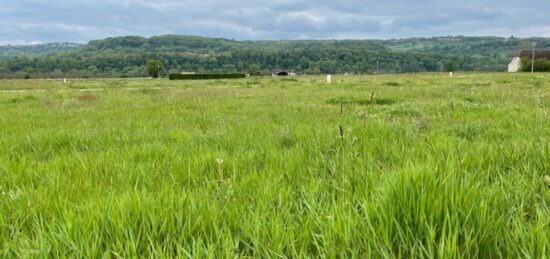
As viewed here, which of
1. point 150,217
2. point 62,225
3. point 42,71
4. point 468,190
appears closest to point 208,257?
point 150,217

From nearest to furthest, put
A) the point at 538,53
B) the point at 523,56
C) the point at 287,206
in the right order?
the point at 287,206
the point at 523,56
the point at 538,53

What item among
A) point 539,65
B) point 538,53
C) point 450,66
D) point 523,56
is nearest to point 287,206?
point 539,65

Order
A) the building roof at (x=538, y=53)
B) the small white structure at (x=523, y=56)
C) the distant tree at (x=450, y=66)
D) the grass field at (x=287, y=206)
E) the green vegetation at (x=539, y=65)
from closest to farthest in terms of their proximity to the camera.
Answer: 1. the grass field at (x=287, y=206)
2. the green vegetation at (x=539, y=65)
3. the small white structure at (x=523, y=56)
4. the building roof at (x=538, y=53)
5. the distant tree at (x=450, y=66)

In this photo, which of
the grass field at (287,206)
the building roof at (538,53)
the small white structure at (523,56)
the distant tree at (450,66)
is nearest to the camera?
the grass field at (287,206)

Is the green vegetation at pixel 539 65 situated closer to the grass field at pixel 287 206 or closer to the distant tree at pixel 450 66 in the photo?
the distant tree at pixel 450 66

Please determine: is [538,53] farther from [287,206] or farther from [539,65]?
[287,206]

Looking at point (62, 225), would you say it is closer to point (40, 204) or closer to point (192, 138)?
point (40, 204)

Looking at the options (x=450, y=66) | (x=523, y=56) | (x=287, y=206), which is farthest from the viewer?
(x=450, y=66)

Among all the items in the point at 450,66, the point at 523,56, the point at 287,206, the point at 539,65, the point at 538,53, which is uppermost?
the point at 538,53

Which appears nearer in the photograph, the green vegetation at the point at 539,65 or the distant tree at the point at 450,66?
the green vegetation at the point at 539,65

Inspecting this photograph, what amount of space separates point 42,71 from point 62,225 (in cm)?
15213

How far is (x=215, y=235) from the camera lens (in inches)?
85.4

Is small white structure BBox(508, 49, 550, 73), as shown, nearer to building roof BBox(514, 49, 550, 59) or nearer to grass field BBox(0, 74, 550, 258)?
building roof BBox(514, 49, 550, 59)

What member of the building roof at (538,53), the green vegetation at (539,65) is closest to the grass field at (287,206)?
the green vegetation at (539,65)
